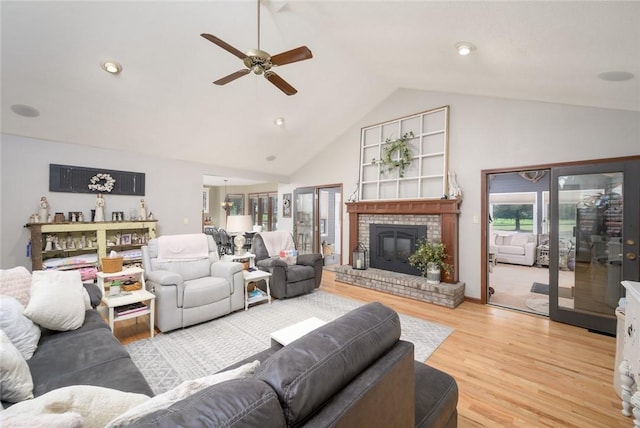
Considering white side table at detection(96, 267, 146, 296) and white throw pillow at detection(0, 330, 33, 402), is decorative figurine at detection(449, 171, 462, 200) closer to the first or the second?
white side table at detection(96, 267, 146, 296)

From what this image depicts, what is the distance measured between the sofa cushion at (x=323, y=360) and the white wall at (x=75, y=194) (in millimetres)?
5199

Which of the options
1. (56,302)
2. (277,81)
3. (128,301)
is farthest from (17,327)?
(277,81)

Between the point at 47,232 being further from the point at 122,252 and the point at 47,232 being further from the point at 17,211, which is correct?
the point at 122,252

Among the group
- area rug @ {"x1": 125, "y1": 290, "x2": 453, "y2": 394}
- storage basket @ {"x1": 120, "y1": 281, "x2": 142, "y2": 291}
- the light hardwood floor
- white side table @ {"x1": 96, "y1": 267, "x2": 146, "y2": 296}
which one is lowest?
the light hardwood floor

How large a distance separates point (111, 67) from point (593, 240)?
610 cm

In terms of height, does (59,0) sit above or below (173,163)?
above

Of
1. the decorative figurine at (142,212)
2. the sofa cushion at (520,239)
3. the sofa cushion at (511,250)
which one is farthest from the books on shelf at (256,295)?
the sofa cushion at (520,239)

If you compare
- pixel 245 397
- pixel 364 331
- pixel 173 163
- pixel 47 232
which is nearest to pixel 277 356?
pixel 245 397

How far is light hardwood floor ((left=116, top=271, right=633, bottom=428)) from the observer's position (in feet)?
6.29

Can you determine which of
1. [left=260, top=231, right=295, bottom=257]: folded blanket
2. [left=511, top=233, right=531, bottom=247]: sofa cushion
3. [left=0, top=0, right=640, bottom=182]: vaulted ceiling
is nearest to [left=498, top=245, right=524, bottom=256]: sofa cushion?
[left=511, top=233, right=531, bottom=247]: sofa cushion

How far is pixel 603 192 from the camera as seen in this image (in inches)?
125

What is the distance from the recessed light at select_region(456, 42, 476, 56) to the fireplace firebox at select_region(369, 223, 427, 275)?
267 cm

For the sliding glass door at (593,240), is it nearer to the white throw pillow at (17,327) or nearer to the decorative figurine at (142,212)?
the white throw pillow at (17,327)

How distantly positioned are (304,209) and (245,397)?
6.53m
